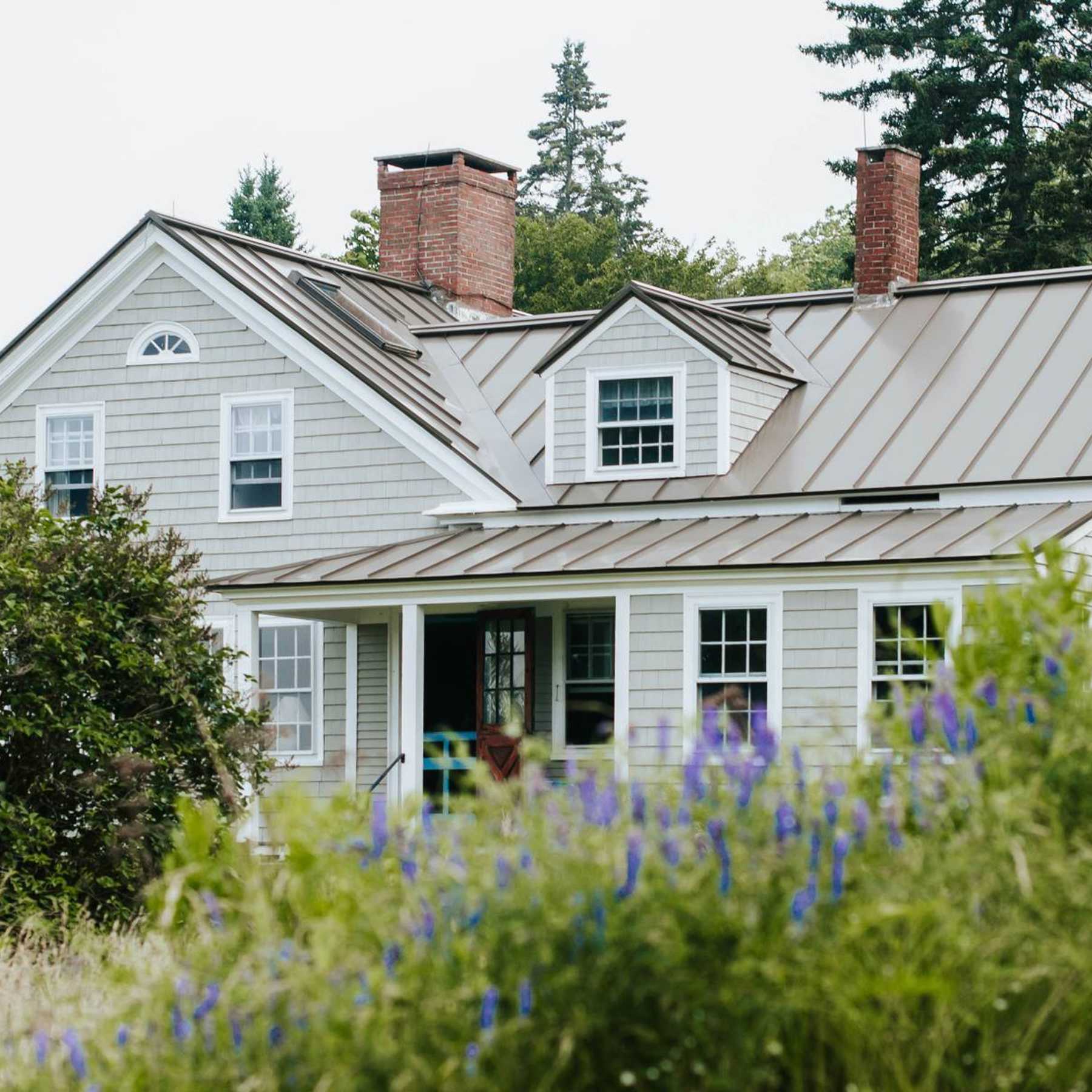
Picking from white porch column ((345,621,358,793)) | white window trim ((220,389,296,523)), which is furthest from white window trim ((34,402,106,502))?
white porch column ((345,621,358,793))

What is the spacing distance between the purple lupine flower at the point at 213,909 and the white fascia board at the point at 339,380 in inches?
547

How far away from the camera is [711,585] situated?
1939 centimetres

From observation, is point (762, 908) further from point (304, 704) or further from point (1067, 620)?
point (304, 704)

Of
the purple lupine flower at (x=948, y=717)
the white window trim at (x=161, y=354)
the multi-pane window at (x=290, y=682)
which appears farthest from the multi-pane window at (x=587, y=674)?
the purple lupine flower at (x=948, y=717)

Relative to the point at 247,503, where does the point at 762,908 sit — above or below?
below

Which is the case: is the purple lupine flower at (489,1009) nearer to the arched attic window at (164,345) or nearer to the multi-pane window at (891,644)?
the multi-pane window at (891,644)

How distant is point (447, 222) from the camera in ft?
91.2

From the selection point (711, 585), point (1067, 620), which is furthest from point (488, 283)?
point (1067, 620)

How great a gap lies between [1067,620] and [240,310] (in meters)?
17.6

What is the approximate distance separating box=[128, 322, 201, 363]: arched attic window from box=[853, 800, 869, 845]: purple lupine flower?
60.9ft

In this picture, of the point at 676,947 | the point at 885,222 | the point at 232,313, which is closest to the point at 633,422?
the point at 885,222

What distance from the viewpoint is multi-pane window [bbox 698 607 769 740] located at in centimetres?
1955

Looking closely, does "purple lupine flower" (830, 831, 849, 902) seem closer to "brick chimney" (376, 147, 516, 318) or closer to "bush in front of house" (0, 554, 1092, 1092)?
"bush in front of house" (0, 554, 1092, 1092)

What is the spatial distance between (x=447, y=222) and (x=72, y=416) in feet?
19.9
